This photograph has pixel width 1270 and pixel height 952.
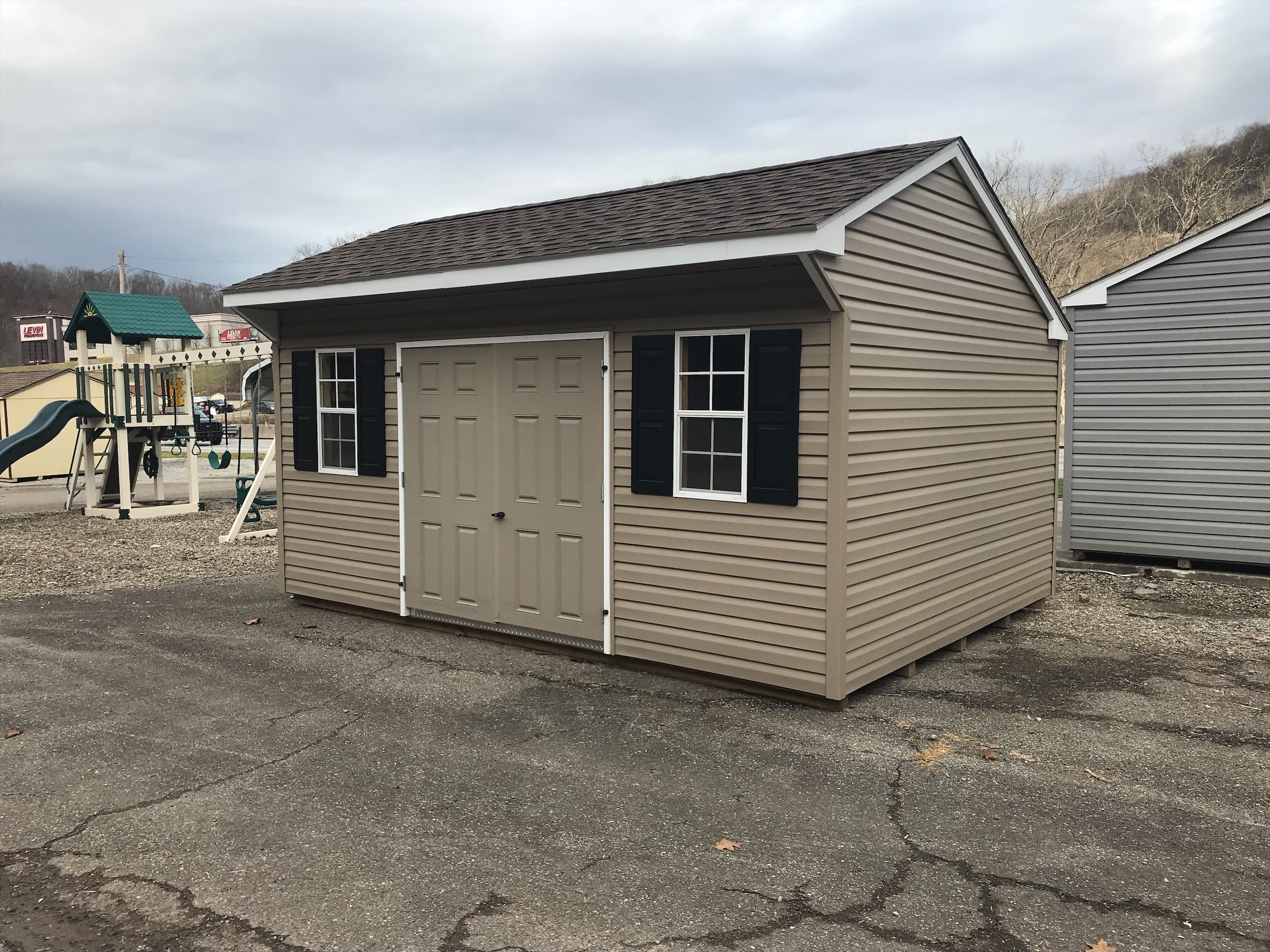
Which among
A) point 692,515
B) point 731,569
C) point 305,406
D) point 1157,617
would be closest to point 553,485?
point 692,515

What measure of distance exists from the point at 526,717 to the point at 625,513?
4.95 ft

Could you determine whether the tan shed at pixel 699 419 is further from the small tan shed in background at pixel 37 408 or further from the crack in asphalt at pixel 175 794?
the small tan shed in background at pixel 37 408

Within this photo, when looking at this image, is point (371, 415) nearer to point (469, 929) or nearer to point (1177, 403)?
point (469, 929)

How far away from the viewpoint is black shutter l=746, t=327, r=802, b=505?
18.2ft

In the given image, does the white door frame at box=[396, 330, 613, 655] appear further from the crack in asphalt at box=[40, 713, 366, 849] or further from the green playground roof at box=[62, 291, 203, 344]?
the green playground roof at box=[62, 291, 203, 344]

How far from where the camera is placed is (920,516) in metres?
6.30

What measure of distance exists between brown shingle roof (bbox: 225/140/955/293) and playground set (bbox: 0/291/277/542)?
6578 millimetres

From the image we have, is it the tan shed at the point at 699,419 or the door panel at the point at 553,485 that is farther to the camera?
the door panel at the point at 553,485

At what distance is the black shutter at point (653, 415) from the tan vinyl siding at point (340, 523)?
7.68 feet

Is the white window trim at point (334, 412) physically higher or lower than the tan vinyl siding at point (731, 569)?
higher

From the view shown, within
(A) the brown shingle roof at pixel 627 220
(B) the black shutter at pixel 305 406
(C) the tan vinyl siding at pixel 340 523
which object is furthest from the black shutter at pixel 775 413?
(B) the black shutter at pixel 305 406

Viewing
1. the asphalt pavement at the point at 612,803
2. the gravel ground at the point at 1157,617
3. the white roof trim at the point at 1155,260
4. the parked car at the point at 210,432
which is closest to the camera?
the asphalt pavement at the point at 612,803

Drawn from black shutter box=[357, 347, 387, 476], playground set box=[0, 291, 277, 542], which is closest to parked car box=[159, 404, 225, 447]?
playground set box=[0, 291, 277, 542]

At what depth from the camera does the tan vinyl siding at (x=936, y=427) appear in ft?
18.6
